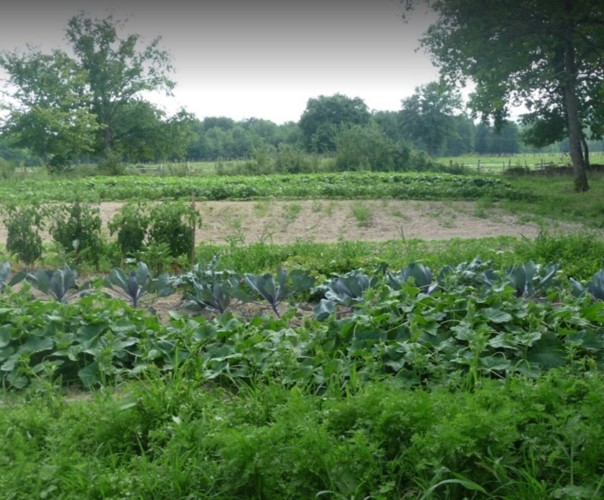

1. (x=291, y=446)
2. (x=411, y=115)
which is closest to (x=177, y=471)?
(x=291, y=446)

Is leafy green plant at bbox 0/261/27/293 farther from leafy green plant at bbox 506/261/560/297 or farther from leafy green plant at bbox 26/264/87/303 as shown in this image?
leafy green plant at bbox 506/261/560/297

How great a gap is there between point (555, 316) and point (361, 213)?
24.4 feet

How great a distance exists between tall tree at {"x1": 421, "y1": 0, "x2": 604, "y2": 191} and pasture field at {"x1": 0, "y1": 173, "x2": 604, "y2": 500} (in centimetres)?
1202

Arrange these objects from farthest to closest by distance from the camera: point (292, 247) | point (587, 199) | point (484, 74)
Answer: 1. point (484, 74)
2. point (587, 199)
3. point (292, 247)

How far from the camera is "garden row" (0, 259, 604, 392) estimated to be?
2455mm

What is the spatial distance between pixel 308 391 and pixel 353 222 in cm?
792

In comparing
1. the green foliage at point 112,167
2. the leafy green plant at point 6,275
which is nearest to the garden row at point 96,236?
the leafy green plant at point 6,275

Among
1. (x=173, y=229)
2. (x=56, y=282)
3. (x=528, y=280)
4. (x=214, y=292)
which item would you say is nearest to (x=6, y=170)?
(x=173, y=229)

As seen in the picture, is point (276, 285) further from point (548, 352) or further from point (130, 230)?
point (130, 230)

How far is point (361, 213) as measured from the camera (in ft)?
33.5

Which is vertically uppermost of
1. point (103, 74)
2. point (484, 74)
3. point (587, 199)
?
point (103, 74)

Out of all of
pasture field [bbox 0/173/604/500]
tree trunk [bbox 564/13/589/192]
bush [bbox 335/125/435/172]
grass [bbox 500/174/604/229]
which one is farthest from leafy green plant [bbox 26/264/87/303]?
bush [bbox 335/125/435/172]

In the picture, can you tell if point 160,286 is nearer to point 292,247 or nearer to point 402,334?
point 402,334

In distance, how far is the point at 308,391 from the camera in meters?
2.27
